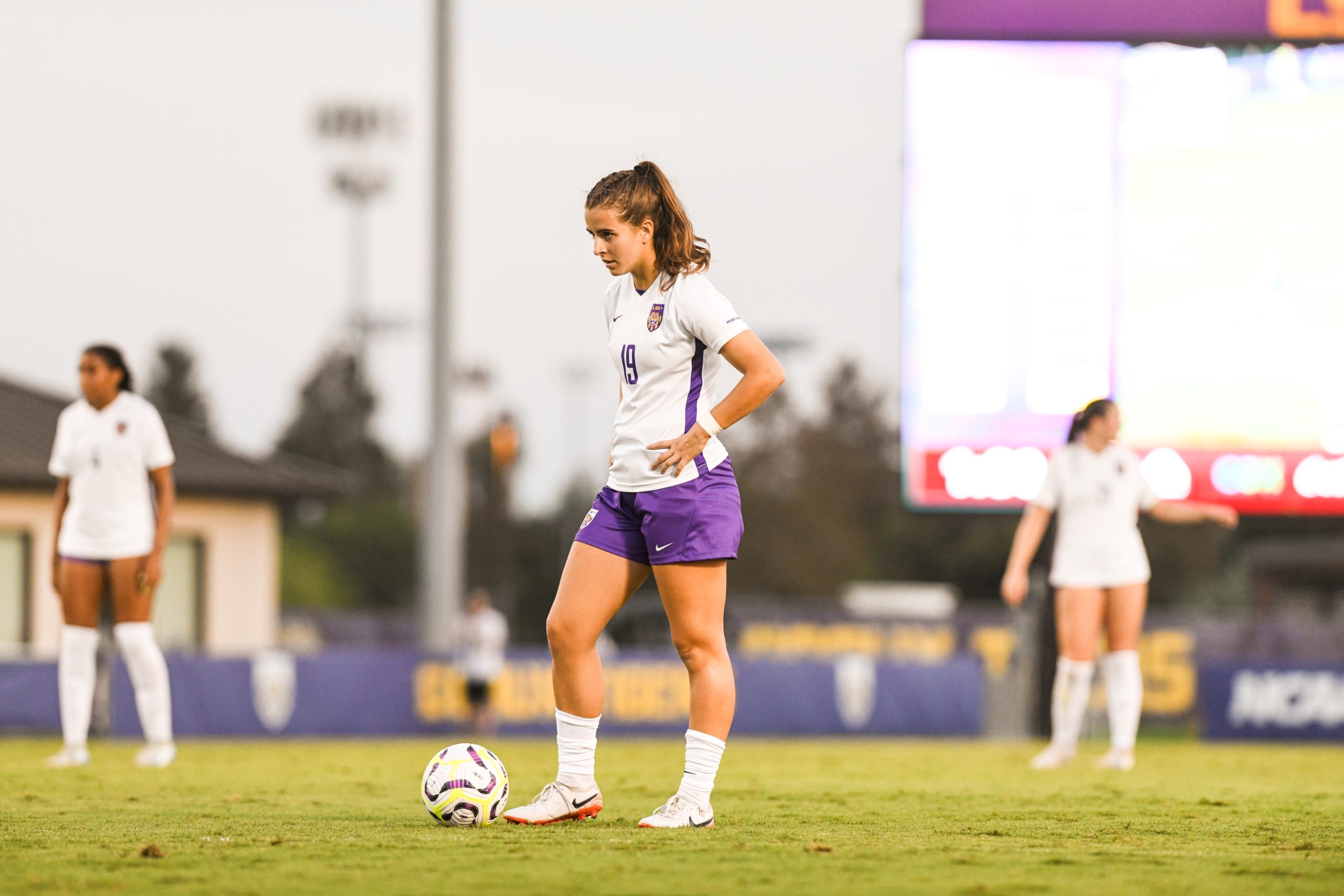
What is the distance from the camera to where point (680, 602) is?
20.1 feet

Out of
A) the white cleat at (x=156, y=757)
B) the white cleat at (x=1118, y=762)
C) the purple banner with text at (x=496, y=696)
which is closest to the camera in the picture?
the white cleat at (x=156, y=757)

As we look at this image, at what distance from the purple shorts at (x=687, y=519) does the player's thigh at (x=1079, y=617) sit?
4.72 meters

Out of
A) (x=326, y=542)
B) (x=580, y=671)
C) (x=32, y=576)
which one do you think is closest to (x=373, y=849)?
(x=580, y=671)

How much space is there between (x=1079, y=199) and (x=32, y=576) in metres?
15.1

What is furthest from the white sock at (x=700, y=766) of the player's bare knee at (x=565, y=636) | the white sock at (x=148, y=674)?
the white sock at (x=148, y=674)

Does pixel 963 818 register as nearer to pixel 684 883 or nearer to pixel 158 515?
pixel 684 883

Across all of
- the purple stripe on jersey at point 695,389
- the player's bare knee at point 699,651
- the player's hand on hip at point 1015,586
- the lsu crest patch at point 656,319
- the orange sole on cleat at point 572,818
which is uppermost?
the lsu crest patch at point 656,319

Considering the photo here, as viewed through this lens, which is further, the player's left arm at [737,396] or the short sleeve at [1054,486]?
the short sleeve at [1054,486]

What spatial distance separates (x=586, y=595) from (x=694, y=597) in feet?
1.21

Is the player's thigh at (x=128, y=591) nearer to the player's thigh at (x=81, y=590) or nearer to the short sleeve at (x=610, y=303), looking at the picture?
the player's thigh at (x=81, y=590)

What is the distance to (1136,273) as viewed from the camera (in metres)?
15.1

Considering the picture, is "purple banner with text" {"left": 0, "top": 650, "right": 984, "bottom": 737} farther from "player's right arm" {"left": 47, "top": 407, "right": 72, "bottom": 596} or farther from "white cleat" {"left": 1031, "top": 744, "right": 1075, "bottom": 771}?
"white cleat" {"left": 1031, "top": 744, "right": 1075, "bottom": 771}

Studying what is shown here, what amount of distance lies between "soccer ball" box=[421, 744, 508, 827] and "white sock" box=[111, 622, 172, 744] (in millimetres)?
3681

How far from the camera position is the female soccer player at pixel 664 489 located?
19.9 ft
